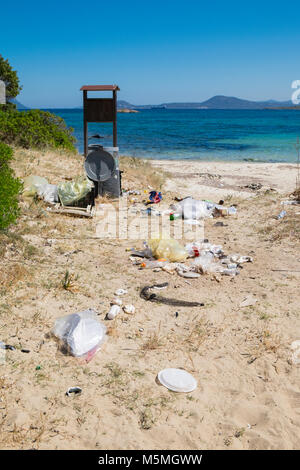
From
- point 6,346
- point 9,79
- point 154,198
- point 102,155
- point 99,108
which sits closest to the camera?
point 6,346

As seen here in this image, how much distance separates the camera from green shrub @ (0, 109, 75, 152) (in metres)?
11.6

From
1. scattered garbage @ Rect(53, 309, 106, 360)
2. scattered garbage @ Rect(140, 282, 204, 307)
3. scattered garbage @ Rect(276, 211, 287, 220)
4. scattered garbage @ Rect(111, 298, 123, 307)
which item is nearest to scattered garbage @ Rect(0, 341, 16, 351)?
scattered garbage @ Rect(53, 309, 106, 360)

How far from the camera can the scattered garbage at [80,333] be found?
3.40m

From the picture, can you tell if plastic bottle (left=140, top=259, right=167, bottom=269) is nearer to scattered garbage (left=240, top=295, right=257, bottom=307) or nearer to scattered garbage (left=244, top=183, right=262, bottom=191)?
scattered garbage (left=240, top=295, right=257, bottom=307)

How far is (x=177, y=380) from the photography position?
311 cm

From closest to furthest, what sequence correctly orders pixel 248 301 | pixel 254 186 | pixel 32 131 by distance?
pixel 248 301 < pixel 32 131 < pixel 254 186

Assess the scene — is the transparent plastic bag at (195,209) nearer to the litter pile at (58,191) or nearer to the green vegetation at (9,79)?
the litter pile at (58,191)

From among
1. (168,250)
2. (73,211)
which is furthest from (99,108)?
(168,250)

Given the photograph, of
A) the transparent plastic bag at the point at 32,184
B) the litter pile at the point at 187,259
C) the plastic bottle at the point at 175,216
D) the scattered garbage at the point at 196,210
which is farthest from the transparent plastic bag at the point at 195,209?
the transparent plastic bag at the point at 32,184

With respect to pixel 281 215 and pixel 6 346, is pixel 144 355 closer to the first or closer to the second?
pixel 6 346

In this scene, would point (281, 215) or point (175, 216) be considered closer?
point (281, 215)

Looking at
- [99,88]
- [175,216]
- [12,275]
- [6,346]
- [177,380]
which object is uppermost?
[99,88]

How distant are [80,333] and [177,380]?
976 mm

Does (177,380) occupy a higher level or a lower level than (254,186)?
lower
